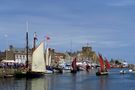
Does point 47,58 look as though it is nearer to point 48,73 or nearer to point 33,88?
point 48,73

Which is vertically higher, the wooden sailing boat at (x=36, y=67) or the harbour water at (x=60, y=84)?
the wooden sailing boat at (x=36, y=67)

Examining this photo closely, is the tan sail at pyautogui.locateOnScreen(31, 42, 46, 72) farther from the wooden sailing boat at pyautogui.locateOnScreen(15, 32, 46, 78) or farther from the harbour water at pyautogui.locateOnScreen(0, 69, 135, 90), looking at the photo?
the harbour water at pyautogui.locateOnScreen(0, 69, 135, 90)

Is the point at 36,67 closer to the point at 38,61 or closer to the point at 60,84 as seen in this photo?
the point at 38,61

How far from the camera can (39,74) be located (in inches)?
4594

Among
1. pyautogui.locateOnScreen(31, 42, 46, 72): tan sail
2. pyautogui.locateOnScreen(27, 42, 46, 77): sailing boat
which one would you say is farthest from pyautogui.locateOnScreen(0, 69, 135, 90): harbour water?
pyautogui.locateOnScreen(31, 42, 46, 72): tan sail

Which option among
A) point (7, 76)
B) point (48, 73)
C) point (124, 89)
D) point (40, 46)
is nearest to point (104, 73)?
point (48, 73)

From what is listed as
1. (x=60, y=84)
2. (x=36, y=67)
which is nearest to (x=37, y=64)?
(x=36, y=67)

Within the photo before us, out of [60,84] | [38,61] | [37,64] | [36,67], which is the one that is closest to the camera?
[60,84]

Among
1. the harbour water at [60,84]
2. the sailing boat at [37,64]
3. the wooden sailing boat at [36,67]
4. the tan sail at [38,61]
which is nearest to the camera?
the harbour water at [60,84]

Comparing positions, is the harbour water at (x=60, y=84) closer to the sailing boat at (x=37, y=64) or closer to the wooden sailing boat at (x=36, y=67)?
the wooden sailing boat at (x=36, y=67)

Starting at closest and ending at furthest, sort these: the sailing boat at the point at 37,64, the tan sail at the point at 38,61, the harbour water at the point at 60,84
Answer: the harbour water at the point at 60,84, the sailing boat at the point at 37,64, the tan sail at the point at 38,61

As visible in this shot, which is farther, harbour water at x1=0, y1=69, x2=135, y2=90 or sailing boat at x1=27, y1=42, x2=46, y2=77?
sailing boat at x1=27, y1=42, x2=46, y2=77

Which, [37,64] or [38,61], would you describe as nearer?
[37,64]

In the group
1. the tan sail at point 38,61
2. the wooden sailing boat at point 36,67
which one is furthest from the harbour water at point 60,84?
the tan sail at point 38,61
